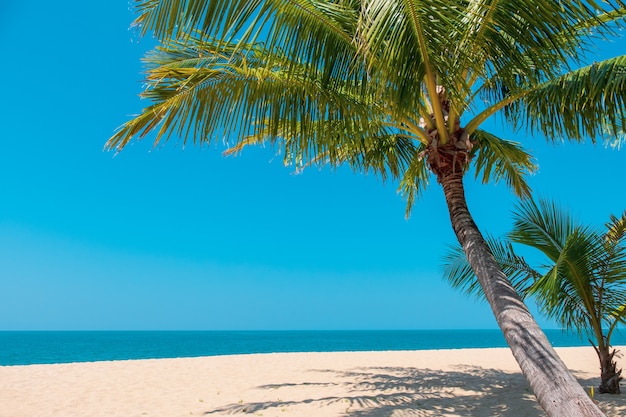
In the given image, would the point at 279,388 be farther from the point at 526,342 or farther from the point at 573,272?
the point at 526,342

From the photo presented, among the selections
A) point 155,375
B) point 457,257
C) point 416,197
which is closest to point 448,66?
point 457,257

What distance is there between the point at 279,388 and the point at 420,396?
2.50m

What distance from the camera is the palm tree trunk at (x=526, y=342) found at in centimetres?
327

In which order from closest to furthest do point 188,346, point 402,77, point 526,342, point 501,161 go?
point 526,342 < point 402,77 < point 501,161 < point 188,346

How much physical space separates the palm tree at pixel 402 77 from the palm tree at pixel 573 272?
137 cm

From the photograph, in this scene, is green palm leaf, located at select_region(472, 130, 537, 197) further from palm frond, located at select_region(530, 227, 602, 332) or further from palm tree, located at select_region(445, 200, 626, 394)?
palm frond, located at select_region(530, 227, 602, 332)

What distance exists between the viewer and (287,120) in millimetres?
5145

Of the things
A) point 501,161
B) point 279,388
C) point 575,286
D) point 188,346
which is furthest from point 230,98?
point 188,346

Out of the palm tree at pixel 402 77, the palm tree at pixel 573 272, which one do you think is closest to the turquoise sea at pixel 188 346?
the palm tree at pixel 573 272

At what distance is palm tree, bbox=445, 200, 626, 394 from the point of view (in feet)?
19.6

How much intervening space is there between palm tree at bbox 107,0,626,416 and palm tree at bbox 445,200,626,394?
4.51 feet

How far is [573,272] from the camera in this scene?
19.9 feet

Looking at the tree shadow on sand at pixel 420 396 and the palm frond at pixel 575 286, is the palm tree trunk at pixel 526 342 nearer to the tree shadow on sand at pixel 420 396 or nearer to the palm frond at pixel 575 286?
the palm frond at pixel 575 286

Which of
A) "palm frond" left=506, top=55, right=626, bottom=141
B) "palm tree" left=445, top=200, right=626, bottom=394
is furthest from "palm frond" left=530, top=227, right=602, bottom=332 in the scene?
"palm frond" left=506, top=55, right=626, bottom=141
